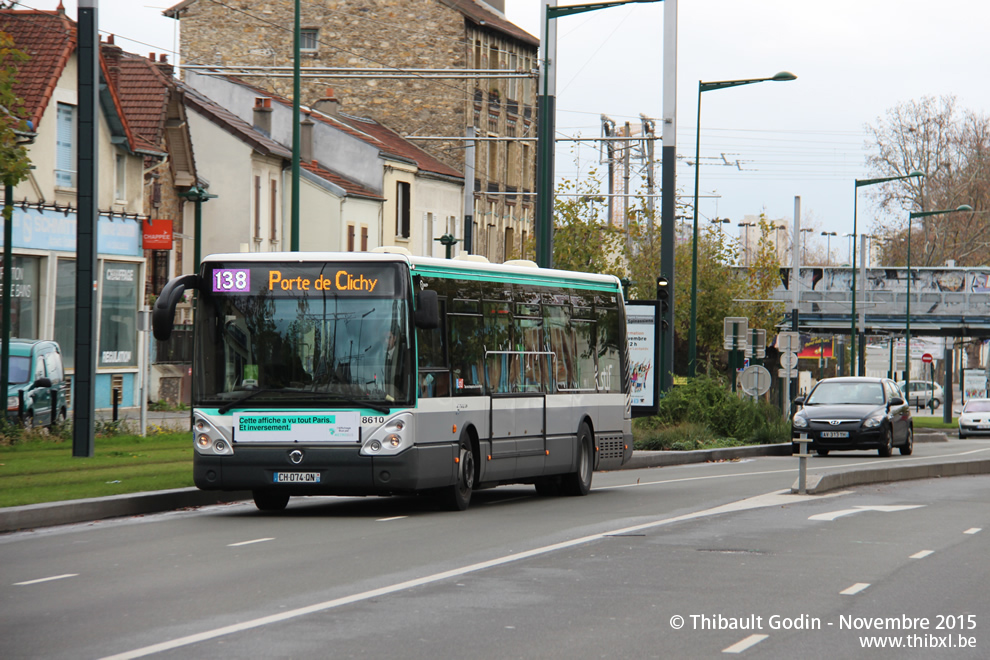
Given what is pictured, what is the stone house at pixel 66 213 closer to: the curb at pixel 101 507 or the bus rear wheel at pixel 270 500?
the curb at pixel 101 507

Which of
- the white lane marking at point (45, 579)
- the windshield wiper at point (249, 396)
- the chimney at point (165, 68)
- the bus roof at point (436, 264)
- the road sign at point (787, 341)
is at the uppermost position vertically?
the chimney at point (165, 68)

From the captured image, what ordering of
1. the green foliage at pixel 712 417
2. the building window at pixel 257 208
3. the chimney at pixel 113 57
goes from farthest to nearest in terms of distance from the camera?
1. the building window at pixel 257 208
2. the chimney at pixel 113 57
3. the green foliage at pixel 712 417

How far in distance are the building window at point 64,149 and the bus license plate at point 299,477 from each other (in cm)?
2074

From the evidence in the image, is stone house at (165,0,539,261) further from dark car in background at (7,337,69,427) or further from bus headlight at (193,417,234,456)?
bus headlight at (193,417,234,456)

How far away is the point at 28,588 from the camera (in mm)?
10445

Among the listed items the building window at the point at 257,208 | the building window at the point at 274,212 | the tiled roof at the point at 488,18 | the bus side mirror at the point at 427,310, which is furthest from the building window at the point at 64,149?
the tiled roof at the point at 488,18

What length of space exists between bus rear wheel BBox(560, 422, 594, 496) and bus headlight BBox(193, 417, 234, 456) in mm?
5188

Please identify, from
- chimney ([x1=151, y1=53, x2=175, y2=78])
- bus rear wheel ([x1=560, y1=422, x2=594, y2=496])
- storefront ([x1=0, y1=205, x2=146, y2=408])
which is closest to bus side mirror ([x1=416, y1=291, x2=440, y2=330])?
bus rear wheel ([x1=560, y1=422, x2=594, y2=496])

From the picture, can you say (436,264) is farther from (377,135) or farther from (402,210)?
(377,135)

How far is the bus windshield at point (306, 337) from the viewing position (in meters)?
15.9

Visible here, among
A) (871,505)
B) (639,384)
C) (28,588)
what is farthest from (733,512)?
(639,384)

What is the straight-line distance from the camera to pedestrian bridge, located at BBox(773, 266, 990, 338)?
80.1 metres

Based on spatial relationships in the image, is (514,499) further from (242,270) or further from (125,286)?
(125,286)

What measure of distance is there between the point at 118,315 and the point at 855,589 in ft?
96.5
